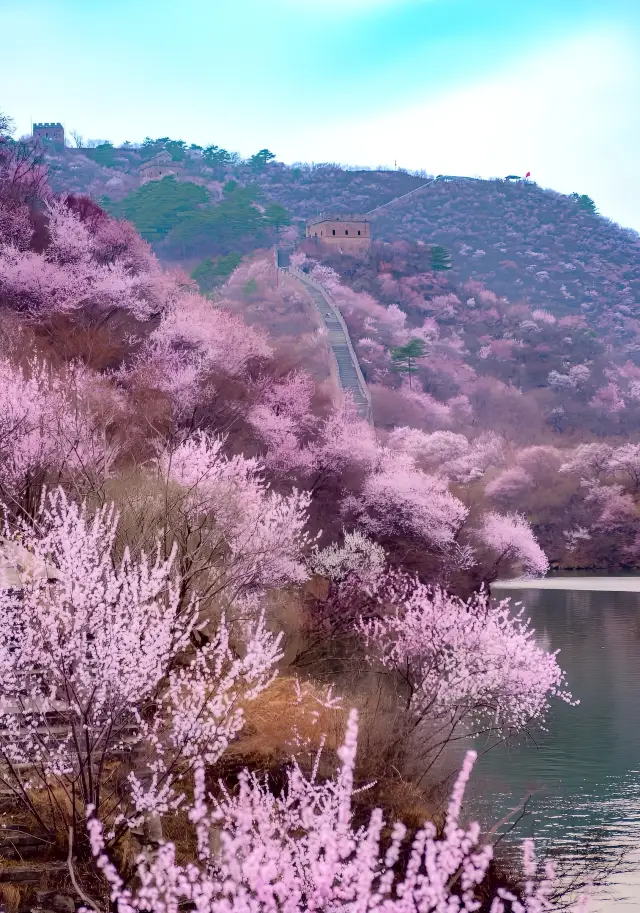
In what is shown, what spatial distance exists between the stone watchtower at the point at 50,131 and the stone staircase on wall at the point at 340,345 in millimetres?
85849

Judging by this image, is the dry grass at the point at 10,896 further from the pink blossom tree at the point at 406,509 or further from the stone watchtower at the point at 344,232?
the stone watchtower at the point at 344,232

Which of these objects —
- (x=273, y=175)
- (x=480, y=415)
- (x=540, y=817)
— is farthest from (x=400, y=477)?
(x=273, y=175)

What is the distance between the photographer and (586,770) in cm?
2356

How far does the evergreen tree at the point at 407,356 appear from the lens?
91938 millimetres

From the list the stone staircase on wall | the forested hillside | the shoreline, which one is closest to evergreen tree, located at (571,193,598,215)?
the forested hillside

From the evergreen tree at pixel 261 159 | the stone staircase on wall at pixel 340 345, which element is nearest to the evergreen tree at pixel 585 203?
the evergreen tree at pixel 261 159

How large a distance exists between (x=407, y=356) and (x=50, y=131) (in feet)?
355

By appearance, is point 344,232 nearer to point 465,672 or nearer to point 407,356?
point 407,356

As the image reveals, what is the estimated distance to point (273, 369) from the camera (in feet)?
142

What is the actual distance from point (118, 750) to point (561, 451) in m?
65.5

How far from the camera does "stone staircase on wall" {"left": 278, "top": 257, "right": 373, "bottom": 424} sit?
66581 millimetres

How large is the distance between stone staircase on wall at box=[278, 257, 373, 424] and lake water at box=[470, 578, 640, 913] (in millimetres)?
28357

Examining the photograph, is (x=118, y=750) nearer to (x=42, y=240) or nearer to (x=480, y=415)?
(x=42, y=240)

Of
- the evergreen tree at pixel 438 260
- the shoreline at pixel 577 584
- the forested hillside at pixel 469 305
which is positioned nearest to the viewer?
the shoreline at pixel 577 584
